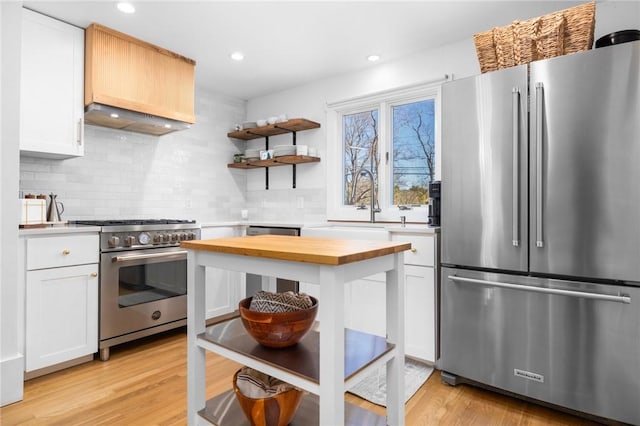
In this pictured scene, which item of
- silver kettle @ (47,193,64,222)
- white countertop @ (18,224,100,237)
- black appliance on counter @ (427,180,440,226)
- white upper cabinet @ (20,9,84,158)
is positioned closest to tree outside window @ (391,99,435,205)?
black appliance on counter @ (427,180,440,226)

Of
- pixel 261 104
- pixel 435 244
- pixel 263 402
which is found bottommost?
pixel 263 402

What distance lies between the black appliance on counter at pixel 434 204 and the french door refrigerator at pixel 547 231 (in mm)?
333

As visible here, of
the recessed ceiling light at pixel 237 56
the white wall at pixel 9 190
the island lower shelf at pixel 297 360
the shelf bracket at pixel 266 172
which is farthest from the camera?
the shelf bracket at pixel 266 172

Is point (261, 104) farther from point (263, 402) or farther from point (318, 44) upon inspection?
A: point (263, 402)

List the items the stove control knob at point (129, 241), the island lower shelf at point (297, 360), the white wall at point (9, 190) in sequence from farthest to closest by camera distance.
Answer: the stove control knob at point (129, 241)
the white wall at point (9, 190)
the island lower shelf at point (297, 360)

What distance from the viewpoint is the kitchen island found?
1.02 meters

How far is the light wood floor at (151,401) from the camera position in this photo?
1864mm

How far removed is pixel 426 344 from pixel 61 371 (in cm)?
248

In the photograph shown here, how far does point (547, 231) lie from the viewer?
75.4 inches

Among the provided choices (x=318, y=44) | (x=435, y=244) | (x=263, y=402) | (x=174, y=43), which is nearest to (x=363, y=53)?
(x=318, y=44)

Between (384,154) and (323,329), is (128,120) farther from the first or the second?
(323,329)

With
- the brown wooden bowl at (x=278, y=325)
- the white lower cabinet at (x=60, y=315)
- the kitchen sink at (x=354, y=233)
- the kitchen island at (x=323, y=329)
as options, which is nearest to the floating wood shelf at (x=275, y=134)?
the kitchen sink at (x=354, y=233)

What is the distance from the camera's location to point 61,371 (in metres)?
2.40

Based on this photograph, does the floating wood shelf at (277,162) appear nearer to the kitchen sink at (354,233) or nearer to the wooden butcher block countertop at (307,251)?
the kitchen sink at (354,233)
